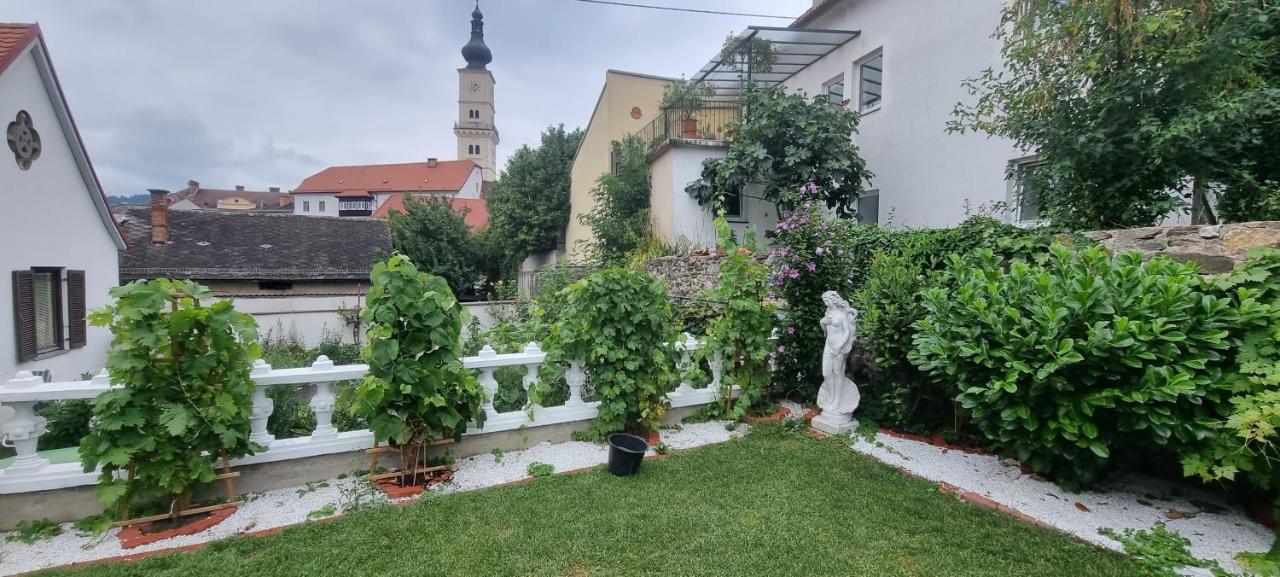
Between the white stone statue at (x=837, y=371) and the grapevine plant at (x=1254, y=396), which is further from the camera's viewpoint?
the white stone statue at (x=837, y=371)

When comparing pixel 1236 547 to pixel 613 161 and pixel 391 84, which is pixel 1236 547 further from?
pixel 391 84

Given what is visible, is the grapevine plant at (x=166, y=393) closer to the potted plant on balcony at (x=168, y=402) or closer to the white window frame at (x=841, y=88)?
the potted plant on balcony at (x=168, y=402)

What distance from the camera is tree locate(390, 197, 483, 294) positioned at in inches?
799

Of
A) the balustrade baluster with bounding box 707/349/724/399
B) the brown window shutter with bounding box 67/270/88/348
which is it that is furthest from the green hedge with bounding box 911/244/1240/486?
the brown window shutter with bounding box 67/270/88/348

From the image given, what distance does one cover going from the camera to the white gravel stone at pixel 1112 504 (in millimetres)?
2457

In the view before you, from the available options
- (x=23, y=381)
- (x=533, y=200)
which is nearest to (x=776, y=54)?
(x=23, y=381)

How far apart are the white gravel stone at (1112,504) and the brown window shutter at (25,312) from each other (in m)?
10.4

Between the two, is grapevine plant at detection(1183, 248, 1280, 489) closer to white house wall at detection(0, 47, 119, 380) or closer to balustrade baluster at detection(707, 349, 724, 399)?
balustrade baluster at detection(707, 349, 724, 399)

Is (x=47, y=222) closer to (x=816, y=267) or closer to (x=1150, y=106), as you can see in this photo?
(x=816, y=267)

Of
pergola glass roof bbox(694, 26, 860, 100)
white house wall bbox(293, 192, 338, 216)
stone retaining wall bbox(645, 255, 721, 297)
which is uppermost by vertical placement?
white house wall bbox(293, 192, 338, 216)

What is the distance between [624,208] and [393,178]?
54131 millimetres

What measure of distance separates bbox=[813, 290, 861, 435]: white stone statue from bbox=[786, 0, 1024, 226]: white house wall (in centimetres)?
408

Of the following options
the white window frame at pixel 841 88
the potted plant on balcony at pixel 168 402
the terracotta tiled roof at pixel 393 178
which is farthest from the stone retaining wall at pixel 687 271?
the terracotta tiled roof at pixel 393 178

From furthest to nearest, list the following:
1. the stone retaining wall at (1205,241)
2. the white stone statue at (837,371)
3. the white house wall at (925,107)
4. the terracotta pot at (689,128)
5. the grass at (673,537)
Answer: the terracotta pot at (689,128)
the white house wall at (925,107)
the white stone statue at (837,371)
the stone retaining wall at (1205,241)
the grass at (673,537)
